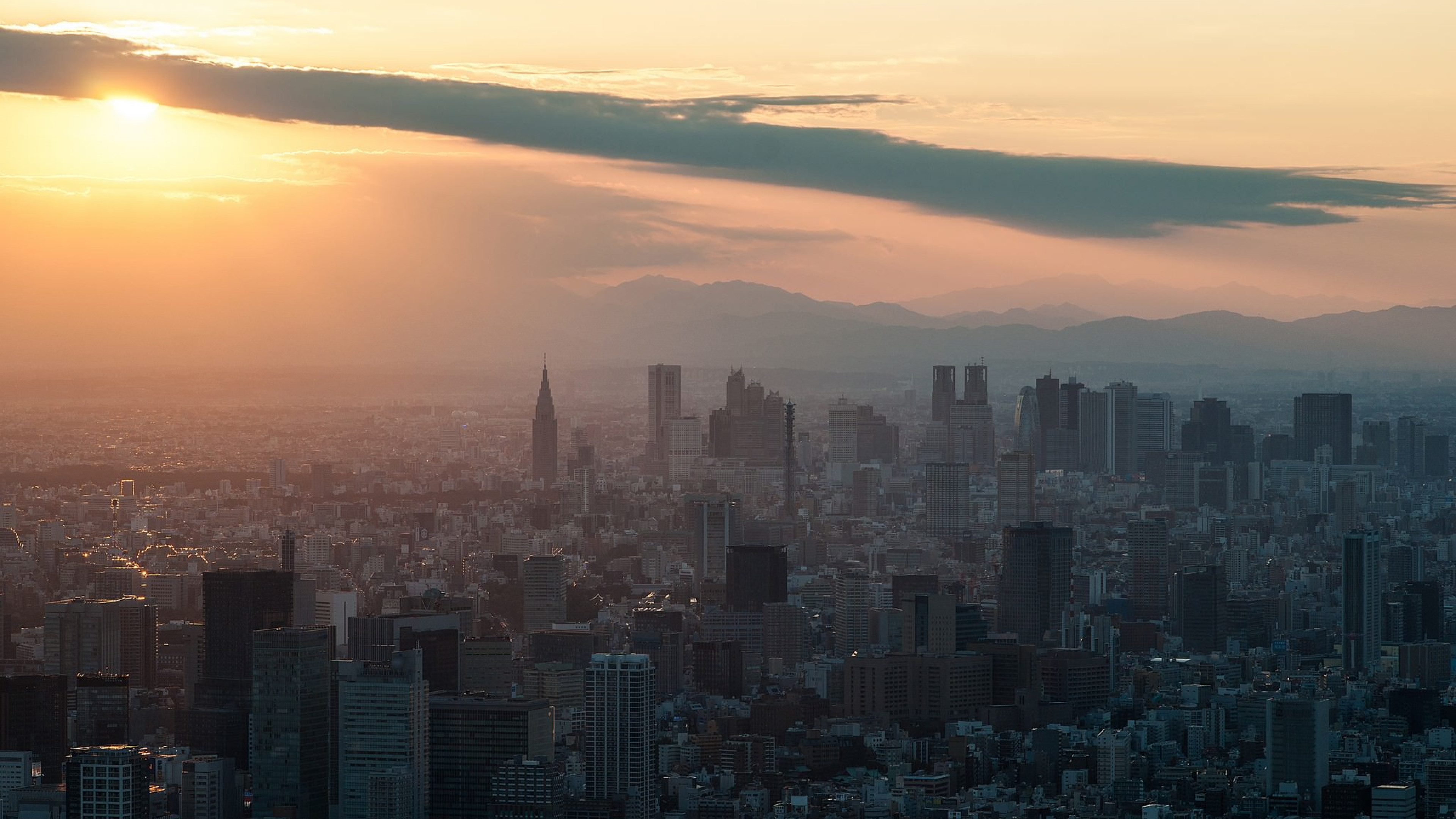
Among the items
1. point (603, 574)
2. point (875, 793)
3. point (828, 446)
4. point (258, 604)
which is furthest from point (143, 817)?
point (828, 446)

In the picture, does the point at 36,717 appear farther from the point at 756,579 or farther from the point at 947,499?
the point at 947,499

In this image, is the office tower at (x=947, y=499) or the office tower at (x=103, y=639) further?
the office tower at (x=947, y=499)

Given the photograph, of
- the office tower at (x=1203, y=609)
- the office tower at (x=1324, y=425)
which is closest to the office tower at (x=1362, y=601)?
the office tower at (x=1203, y=609)

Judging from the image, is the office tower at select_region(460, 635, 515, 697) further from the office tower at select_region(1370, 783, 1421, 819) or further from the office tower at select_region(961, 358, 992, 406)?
the office tower at select_region(961, 358, 992, 406)

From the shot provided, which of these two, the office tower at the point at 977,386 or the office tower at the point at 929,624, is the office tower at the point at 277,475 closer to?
the office tower at the point at 929,624

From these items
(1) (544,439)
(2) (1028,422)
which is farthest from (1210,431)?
(1) (544,439)

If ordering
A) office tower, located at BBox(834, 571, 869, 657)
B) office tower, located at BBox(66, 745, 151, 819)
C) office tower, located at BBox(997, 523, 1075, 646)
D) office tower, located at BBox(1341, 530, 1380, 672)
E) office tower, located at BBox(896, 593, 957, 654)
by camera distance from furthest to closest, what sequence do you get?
office tower, located at BBox(997, 523, 1075, 646)
office tower, located at BBox(834, 571, 869, 657)
office tower, located at BBox(1341, 530, 1380, 672)
office tower, located at BBox(896, 593, 957, 654)
office tower, located at BBox(66, 745, 151, 819)

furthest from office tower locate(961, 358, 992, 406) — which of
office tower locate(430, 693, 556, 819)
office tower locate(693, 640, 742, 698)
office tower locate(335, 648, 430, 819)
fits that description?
office tower locate(335, 648, 430, 819)
